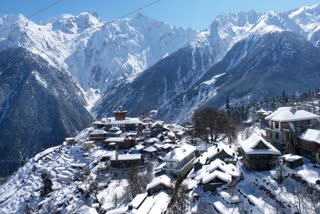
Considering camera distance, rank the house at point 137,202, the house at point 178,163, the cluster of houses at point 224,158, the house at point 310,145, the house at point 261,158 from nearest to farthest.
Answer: the house at point 137,202 → the cluster of houses at point 224,158 → the house at point 310,145 → the house at point 261,158 → the house at point 178,163

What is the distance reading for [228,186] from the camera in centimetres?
4803

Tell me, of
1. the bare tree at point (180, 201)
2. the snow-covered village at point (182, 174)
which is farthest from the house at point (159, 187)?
the bare tree at point (180, 201)

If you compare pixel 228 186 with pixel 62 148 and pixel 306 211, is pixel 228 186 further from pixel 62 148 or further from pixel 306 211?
pixel 62 148

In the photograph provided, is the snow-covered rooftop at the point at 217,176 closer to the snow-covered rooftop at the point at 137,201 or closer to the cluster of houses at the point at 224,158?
the cluster of houses at the point at 224,158

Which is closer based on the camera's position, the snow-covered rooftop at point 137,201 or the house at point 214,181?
the snow-covered rooftop at point 137,201

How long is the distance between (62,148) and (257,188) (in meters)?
77.7

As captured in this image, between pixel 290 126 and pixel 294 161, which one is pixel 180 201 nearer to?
pixel 294 161

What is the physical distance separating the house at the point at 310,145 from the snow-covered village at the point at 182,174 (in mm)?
168

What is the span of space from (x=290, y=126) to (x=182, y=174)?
889 inches

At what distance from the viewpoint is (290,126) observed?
61.6 m

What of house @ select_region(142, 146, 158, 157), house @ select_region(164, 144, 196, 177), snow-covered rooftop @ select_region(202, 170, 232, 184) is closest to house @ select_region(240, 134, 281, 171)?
snow-covered rooftop @ select_region(202, 170, 232, 184)

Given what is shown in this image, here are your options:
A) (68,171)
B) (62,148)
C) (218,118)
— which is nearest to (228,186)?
(218,118)

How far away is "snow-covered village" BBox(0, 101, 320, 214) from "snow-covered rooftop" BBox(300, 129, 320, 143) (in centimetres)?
18

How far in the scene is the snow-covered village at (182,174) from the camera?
45062 mm
